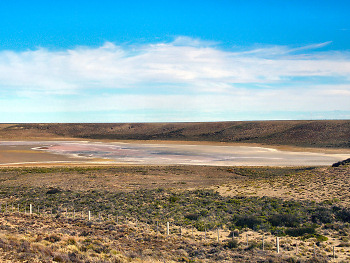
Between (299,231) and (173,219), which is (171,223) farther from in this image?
(299,231)

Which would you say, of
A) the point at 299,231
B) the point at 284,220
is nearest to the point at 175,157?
the point at 284,220

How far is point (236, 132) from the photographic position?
131750 millimetres

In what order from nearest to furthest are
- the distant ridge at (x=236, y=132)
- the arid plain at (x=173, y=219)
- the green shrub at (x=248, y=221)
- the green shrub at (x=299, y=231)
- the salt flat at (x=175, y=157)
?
1. the arid plain at (x=173, y=219)
2. the green shrub at (x=299, y=231)
3. the green shrub at (x=248, y=221)
4. the salt flat at (x=175, y=157)
5. the distant ridge at (x=236, y=132)

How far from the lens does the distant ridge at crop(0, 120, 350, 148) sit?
101250mm

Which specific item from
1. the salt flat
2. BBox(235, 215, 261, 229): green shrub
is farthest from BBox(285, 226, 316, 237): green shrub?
the salt flat

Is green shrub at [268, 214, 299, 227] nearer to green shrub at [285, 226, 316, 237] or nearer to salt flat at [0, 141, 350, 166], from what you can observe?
green shrub at [285, 226, 316, 237]

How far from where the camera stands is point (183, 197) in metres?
26.0

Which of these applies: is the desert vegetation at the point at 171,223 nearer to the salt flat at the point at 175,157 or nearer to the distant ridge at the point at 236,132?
the salt flat at the point at 175,157

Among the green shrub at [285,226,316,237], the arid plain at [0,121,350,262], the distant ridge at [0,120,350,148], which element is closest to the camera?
the arid plain at [0,121,350,262]

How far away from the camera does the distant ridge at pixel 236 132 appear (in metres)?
101

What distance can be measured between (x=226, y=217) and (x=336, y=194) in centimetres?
973

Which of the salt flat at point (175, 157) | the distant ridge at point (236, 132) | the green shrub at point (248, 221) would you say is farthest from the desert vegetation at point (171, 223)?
the distant ridge at point (236, 132)

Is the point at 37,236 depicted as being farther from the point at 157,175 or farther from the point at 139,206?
the point at 157,175

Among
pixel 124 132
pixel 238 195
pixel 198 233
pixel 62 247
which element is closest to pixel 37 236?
pixel 62 247
